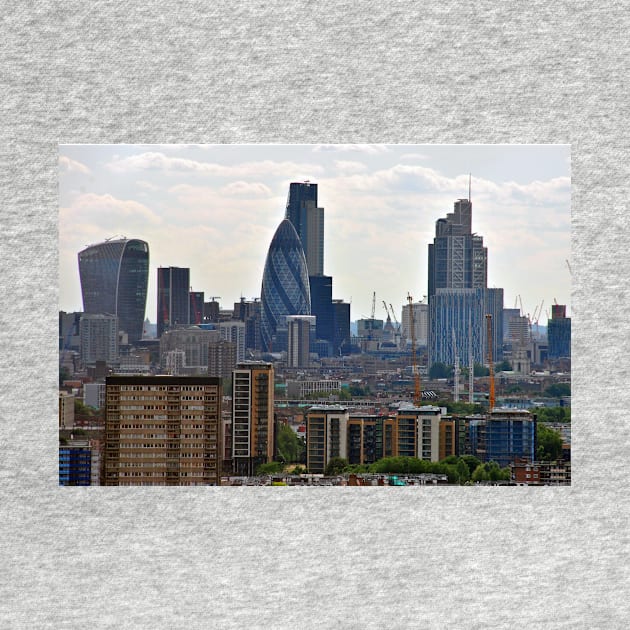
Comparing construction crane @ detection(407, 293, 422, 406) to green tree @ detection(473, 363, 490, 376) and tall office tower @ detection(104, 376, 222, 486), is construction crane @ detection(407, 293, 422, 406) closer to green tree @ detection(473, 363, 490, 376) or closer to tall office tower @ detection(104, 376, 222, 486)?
green tree @ detection(473, 363, 490, 376)

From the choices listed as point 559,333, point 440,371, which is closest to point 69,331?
point 440,371

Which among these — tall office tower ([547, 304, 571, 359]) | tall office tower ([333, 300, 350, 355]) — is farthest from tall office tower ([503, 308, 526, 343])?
tall office tower ([333, 300, 350, 355])

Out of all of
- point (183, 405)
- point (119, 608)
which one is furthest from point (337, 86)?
point (119, 608)

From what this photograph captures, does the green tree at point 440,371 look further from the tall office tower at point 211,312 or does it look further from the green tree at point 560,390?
the tall office tower at point 211,312

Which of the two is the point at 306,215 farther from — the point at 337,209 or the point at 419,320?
the point at 419,320

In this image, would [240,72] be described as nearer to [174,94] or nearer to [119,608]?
[174,94]

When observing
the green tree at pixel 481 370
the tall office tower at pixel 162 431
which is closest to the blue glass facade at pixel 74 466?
the tall office tower at pixel 162 431
